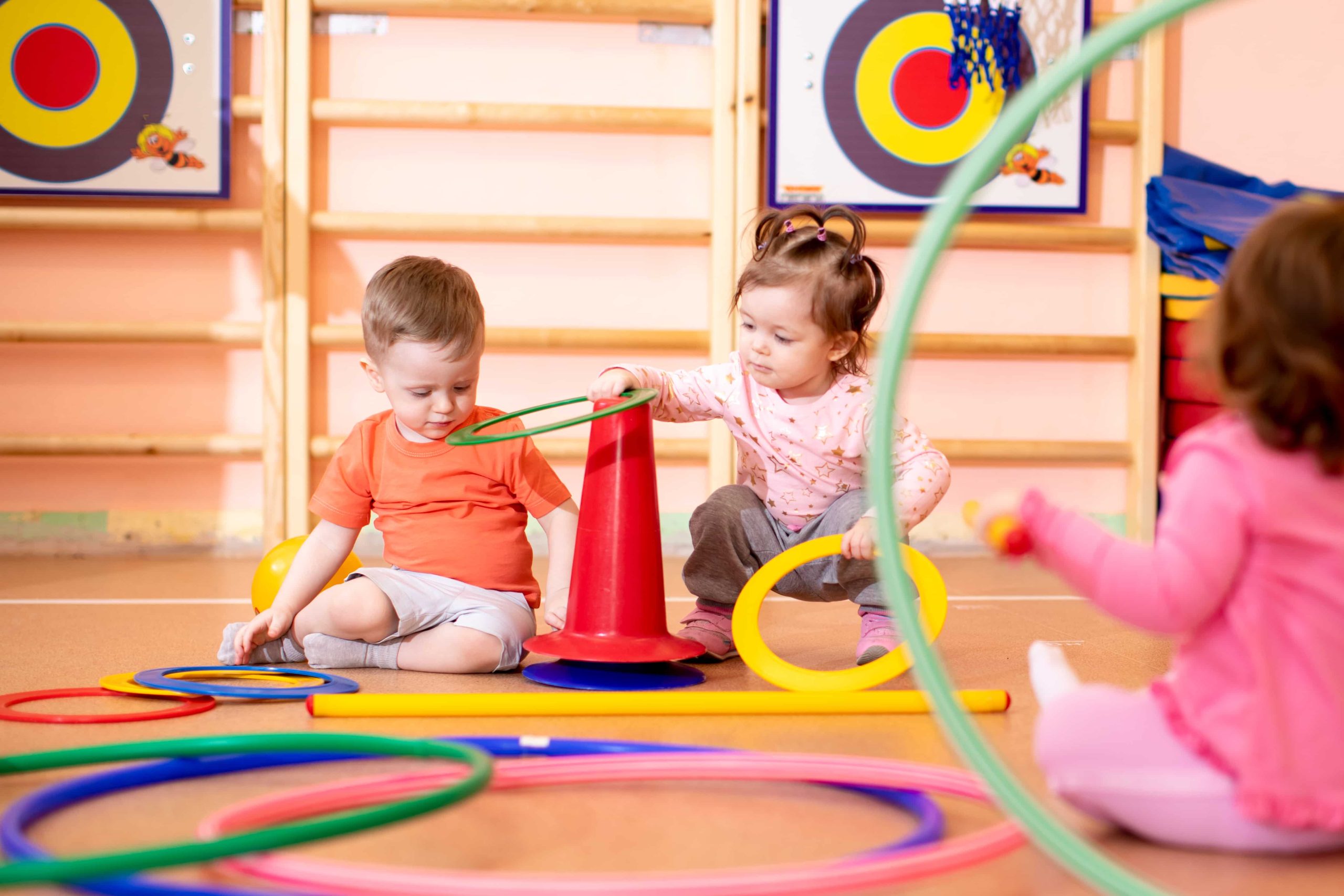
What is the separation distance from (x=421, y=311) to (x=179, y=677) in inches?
18.1

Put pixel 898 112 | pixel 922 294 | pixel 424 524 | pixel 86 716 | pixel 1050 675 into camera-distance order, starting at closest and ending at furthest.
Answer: pixel 922 294
pixel 1050 675
pixel 86 716
pixel 424 524
pixel 898 112

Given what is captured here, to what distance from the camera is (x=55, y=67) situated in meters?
2.37

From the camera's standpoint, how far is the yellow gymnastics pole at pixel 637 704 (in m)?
1.11

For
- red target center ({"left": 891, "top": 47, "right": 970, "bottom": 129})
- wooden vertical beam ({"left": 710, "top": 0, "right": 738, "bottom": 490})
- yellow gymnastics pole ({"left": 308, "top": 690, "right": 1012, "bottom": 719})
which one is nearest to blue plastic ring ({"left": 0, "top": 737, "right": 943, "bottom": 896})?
yellow gymnastics pole ({"left": 308, "top": 690, "right": 1012, "bottom": 719})

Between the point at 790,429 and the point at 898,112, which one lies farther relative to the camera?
the point at 898,112

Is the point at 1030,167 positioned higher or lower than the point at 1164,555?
higher

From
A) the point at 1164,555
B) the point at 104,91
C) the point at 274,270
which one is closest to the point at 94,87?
the point at 104,91

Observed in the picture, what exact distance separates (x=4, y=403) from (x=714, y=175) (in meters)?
1.47

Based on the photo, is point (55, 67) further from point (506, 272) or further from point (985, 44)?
point (985, 44)

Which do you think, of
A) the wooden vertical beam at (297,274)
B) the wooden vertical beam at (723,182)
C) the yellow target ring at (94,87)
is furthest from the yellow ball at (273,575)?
the yellow target ring at (94,87)

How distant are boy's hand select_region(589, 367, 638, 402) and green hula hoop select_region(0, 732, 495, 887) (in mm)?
523

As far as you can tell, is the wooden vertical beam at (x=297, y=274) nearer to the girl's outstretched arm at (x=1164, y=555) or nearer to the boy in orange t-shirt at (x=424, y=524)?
the boy in orange t-shirt at (x=424, y=524)

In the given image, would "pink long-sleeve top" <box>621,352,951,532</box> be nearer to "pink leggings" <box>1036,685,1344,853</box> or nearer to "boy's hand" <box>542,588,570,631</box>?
"boy's hand" <box>542,588,570,631</box>

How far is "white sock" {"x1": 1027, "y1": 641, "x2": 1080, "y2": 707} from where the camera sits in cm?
84
